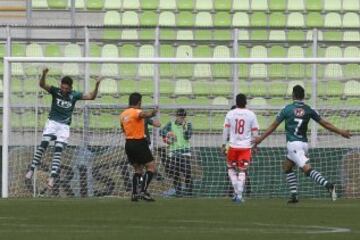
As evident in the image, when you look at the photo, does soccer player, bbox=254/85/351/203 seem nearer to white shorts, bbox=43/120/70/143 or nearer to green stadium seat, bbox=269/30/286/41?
white shorts, bbox=43/120/70/143

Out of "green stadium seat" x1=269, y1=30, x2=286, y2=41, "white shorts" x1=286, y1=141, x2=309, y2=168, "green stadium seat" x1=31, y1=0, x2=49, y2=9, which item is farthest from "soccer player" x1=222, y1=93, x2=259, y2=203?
"green stadium seat" x1=31, y1=0, x2=49, y2=9

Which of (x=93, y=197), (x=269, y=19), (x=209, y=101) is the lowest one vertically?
(x=93, y=197)

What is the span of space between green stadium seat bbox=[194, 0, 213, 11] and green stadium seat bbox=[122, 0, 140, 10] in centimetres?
144

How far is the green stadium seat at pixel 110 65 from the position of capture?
24.5m

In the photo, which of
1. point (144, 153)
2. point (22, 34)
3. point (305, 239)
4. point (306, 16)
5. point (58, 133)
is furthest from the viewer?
point (306, 16)

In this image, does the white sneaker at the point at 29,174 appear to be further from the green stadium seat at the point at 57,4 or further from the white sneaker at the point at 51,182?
the green stadium seat at the point at 57,4

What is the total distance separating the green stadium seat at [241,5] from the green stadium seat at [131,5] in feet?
7.69

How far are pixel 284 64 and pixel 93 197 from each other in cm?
507

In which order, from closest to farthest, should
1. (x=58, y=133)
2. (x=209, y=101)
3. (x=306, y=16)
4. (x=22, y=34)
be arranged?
(x=58, y=133)
(x=209, y=101)
(x=22, y=34)
(x=306, y=16)

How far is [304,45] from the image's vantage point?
2464 centimetres

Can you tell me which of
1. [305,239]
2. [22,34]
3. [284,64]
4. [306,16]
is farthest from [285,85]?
[305,239]

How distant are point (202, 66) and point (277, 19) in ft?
13.2

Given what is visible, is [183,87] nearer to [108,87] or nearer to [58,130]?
[108,87]

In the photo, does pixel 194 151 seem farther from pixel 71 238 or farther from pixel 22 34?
pixel 71 238
